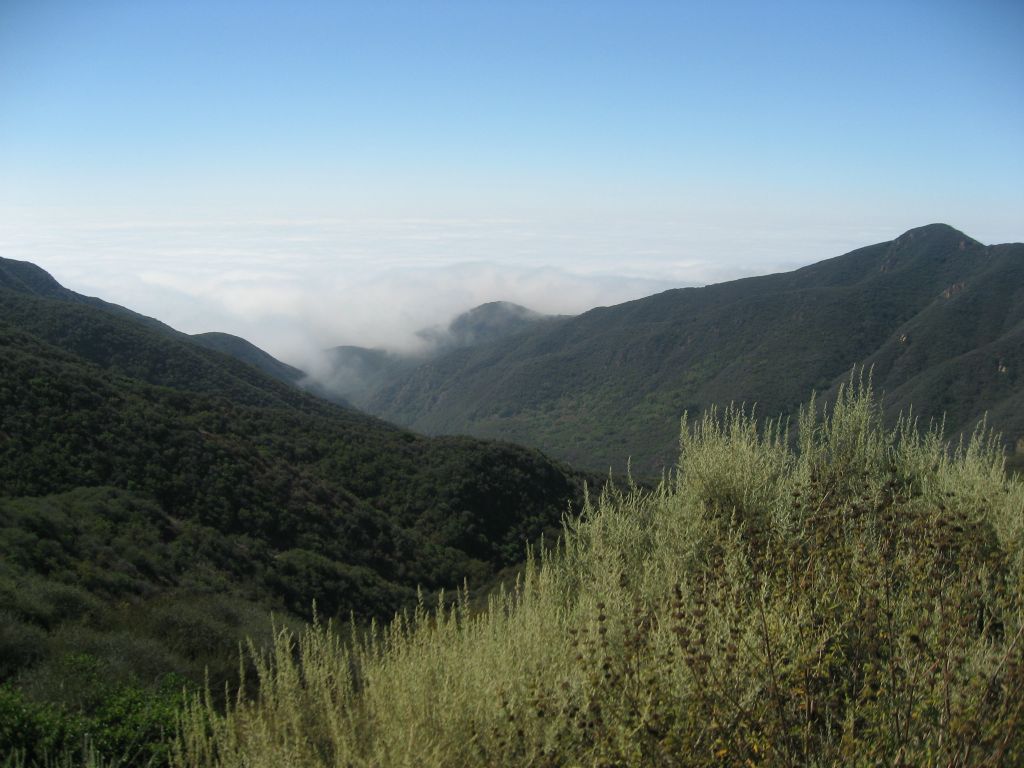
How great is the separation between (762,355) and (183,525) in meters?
76.1

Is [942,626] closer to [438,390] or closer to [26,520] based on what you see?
[26,520]

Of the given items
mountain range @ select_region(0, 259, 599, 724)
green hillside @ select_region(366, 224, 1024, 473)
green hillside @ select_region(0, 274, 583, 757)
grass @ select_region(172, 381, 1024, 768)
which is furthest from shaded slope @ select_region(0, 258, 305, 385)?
grass @ select_region(172, 381, 1024, 768)

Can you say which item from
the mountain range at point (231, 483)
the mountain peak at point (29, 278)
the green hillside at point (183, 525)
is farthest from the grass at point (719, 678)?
the mountain peak at point (29, 278)

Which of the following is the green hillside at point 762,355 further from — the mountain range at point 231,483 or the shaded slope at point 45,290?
the shaded slope at point 45,290

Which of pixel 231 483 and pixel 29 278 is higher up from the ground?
pixel 29 278

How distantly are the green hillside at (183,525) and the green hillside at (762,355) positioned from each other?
2645 centimetres

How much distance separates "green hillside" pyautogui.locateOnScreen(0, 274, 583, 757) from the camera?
24.3ft

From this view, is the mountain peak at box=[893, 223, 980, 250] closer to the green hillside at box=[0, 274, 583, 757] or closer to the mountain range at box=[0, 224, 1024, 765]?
the mountain range at box=[0, 224, 1024, 765]

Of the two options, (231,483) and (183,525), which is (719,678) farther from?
(231,483)

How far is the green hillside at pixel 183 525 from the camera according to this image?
741 cm

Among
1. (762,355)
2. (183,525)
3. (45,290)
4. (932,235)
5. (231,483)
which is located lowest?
(183,525)

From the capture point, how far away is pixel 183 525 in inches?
779

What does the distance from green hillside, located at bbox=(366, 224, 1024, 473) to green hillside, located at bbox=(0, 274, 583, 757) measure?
86.8ft

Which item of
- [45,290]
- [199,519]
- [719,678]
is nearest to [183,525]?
[199,519]
